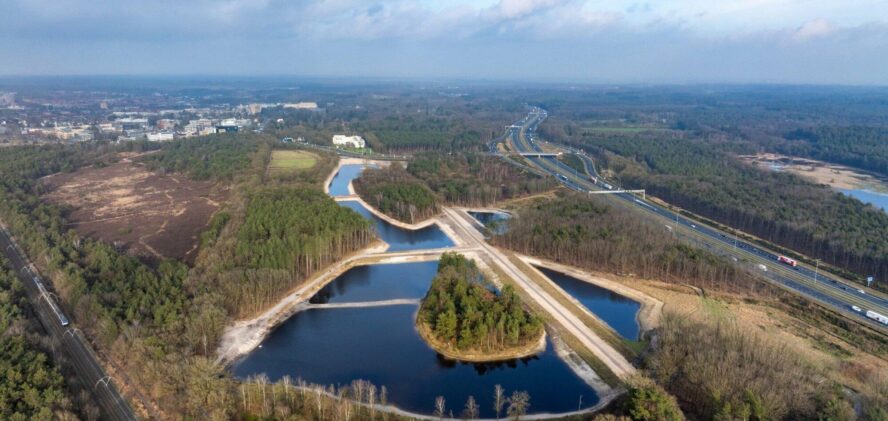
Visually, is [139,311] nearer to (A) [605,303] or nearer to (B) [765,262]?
(A) [605,303]

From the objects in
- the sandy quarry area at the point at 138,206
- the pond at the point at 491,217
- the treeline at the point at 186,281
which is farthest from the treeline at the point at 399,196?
the sandy quarry area at the point at 138,206

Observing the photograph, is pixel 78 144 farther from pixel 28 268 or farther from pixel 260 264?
pixel 260 264

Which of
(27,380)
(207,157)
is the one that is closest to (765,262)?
(27,380)

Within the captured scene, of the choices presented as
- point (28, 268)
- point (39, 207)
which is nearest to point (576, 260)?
point (28, 268)

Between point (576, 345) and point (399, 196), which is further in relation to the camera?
point (399, 196)

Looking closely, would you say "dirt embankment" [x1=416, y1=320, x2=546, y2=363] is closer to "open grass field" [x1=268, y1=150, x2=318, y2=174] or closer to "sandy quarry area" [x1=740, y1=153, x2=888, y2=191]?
"open grass field" [x1=268, y1=150, x2=318, y2=174]

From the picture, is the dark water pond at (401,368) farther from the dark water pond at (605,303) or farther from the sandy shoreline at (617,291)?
the sandy shoreline at (617,291)
